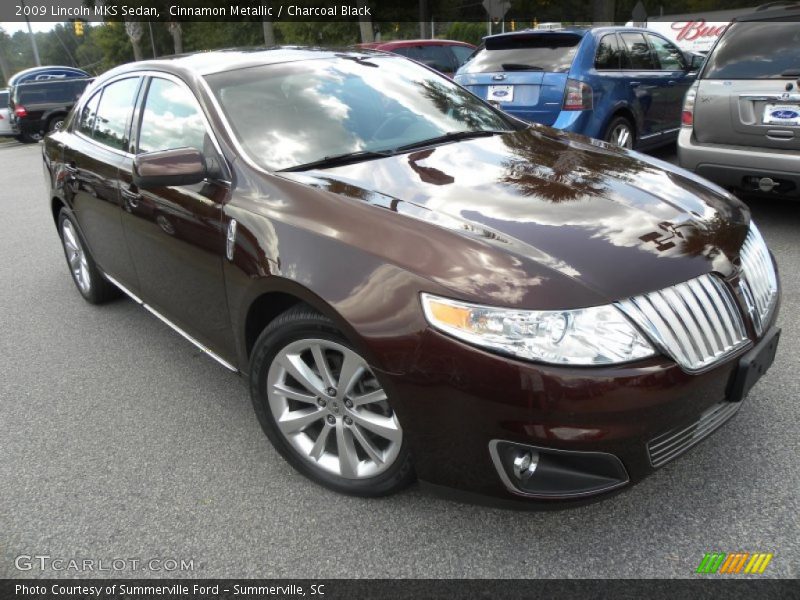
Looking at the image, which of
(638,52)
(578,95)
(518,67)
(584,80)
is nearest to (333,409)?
(578,95)

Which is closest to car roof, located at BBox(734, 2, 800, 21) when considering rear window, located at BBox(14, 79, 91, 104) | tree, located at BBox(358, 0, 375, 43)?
rear window, located at BBox(14, 79, 91, 104)

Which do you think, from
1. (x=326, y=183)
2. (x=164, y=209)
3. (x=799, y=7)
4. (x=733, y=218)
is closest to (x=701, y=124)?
(x=799, y=7)

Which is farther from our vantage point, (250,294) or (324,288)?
(250,294)

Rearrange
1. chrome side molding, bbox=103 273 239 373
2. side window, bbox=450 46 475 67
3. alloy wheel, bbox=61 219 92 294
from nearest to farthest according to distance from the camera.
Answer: chrome side molding, bbox=103 273 239 373 < alloy wheel, bbox=61 219 92 294 < side window, bbox=450 46 475 67

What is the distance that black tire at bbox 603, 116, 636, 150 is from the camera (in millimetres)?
6648

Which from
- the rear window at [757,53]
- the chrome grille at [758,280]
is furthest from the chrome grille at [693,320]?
the rear window at [757,53]

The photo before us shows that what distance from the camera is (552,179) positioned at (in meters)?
2.62

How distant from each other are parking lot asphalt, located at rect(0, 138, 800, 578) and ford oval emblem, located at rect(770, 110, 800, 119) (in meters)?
1.88

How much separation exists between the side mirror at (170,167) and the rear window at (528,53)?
15.9 feet

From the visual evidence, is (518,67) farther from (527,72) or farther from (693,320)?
(693,320)

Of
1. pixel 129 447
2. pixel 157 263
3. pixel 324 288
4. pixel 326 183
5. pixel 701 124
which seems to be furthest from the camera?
pixel 701 124

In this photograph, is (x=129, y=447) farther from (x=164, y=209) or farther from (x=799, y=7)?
(x=799, y=7)

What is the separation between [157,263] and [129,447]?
90 cm

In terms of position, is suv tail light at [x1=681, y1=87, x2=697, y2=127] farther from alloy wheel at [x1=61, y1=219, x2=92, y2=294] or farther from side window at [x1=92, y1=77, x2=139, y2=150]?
alloy wheel at [x1=61, y1=219, x2=92, y2=294]
